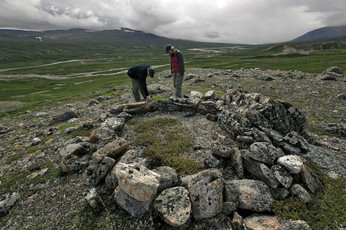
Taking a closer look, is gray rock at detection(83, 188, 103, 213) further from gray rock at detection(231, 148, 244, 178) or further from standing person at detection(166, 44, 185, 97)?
standing person at detection(166, 44, 185, 97)

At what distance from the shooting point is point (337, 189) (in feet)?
24.3

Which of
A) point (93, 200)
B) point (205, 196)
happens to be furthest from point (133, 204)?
point (205, 196)

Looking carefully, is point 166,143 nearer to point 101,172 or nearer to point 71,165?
point 101,172

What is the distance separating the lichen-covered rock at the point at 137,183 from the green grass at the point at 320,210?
4591mm

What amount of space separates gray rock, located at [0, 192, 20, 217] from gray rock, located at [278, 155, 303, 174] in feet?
38.2

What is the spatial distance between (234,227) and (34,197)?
329 inches

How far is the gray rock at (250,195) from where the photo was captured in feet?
20.6

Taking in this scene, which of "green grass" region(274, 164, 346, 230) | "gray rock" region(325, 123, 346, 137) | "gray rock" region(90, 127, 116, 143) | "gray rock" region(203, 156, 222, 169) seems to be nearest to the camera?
"green grass" region(274, 164, 346, 230)

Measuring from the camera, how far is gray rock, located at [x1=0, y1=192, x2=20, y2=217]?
6918 mm

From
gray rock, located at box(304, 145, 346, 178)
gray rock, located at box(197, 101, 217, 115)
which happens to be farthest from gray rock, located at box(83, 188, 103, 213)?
gray rock, located at box(304, 145, 346, 178)

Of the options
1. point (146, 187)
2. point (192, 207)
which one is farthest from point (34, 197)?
point (192, 207)

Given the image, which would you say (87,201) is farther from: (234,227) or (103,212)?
(234,227)

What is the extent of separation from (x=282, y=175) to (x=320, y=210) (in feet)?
5.25

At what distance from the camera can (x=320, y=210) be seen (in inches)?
252
